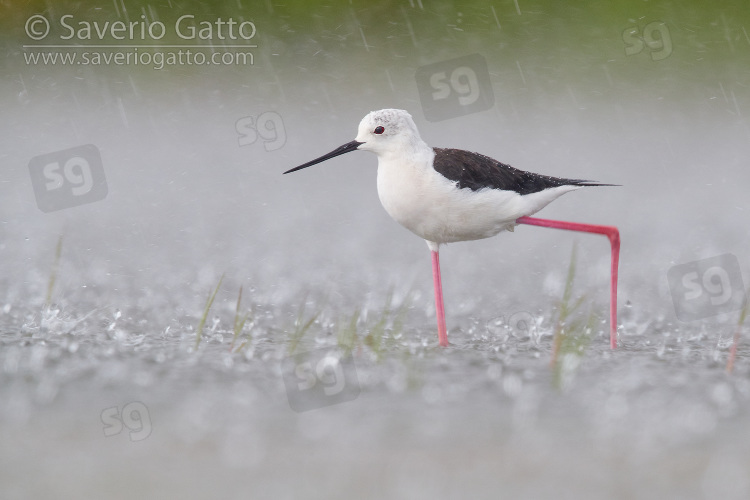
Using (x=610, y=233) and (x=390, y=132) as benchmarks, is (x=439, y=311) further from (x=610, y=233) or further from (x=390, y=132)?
(x=610, y=233)

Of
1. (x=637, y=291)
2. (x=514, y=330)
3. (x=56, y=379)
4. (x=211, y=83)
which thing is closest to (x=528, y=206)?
(x=514, y=330)

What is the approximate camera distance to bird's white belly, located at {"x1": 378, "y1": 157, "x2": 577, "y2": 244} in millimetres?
4422

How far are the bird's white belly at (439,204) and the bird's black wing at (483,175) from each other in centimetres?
4

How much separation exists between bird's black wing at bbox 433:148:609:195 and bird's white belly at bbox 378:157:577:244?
0.13ft

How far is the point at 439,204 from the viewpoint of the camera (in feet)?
14.5

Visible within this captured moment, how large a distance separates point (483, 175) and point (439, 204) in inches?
12.3

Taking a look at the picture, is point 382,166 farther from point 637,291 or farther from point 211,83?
point 211,83

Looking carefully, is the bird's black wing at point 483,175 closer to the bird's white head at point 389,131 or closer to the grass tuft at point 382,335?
the bird's white head at point 389,131

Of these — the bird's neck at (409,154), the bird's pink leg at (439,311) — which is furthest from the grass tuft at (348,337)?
the bird's neck at (409,154)

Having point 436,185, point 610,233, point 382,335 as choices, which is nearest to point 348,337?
point 382,335

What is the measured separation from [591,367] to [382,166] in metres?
1.35

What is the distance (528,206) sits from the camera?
4.73 m

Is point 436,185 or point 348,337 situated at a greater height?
point 436,185

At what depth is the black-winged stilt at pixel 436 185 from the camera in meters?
4.43
